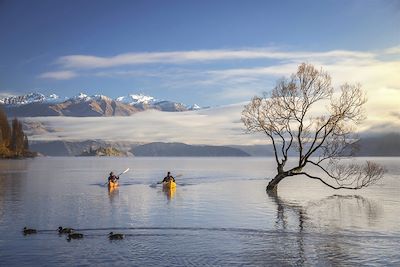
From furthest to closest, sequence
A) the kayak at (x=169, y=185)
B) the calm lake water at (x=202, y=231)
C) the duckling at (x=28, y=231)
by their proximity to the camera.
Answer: the kayak at (x=169, y=185) → the duckling at (x=28, y=231) → the calm lake water at (x=202, y=231)

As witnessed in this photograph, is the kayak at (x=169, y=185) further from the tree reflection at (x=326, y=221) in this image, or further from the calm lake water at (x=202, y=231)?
the tree reflection at (x=326, y=221)

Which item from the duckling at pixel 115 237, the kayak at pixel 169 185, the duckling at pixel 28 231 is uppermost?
the kayak at pixel 169 185

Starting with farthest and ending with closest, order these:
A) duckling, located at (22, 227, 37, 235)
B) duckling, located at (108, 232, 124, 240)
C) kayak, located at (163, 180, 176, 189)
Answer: kayak, located at (163, 180, 176, 189), duckling, located at (22, 227, 37, 235), duckling, located at (108, 232, 124, 240)

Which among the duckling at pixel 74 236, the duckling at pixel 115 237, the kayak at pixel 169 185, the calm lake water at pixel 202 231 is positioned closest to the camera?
the calm lake water at pixel 202 231

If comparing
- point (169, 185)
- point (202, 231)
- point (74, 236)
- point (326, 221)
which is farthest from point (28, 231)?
point (169, 185)

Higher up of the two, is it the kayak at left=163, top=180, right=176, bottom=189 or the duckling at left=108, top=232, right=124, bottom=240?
the kayak at left=163, top=180, right=176, bottom=189

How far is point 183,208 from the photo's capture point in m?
50.4

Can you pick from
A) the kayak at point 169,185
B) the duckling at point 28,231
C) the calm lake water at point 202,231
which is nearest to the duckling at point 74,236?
the calm lake water at point 202,231

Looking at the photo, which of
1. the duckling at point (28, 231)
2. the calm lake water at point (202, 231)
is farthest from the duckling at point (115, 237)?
the duckling at point (28, 231)

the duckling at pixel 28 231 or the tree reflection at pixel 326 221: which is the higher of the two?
the duckling at pixel 28 231

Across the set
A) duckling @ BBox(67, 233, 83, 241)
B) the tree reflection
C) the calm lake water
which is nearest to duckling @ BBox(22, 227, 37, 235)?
the calm lake water

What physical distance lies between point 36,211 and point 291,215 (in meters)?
25.3

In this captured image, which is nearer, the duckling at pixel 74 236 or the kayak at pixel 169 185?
the duckling at pixel 74 236

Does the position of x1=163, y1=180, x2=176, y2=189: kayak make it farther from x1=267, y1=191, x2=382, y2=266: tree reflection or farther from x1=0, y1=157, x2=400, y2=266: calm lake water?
x1=267, y1=191, x2=382, y2=266: tree reflection
